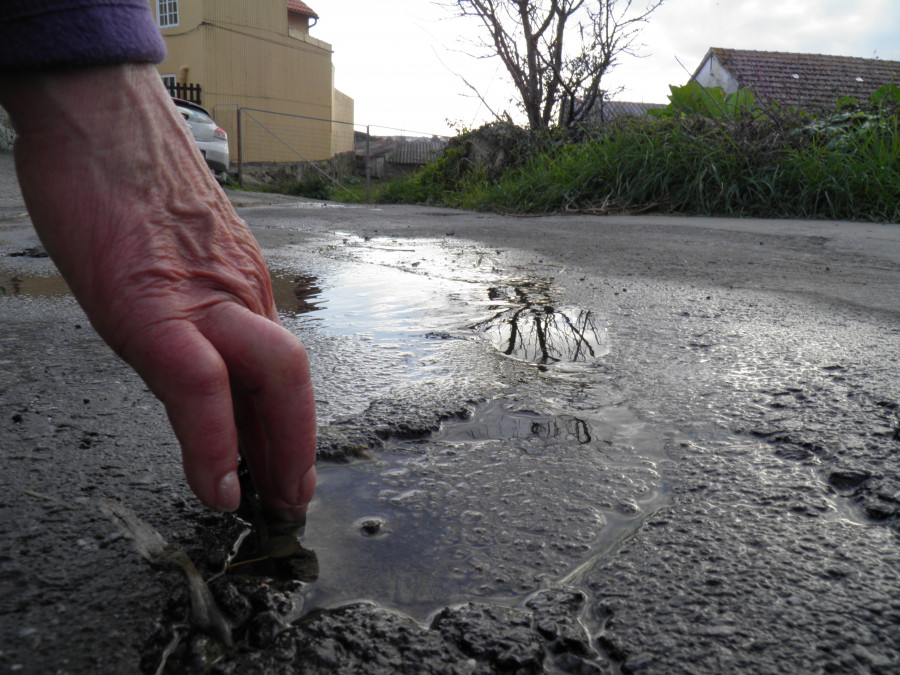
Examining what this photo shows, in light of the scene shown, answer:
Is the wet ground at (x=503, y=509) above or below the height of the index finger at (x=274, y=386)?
below

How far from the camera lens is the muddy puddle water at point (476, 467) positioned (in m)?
0.82

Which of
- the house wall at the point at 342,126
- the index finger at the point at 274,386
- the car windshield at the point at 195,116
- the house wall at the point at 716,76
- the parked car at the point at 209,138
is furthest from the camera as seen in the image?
the house wall at the point at 716,76

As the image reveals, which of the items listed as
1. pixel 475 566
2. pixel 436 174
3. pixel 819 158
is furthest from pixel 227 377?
pixel 436 174

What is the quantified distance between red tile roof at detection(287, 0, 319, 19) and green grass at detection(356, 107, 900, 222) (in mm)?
17675

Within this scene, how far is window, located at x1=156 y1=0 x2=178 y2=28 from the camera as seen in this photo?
58.5ft

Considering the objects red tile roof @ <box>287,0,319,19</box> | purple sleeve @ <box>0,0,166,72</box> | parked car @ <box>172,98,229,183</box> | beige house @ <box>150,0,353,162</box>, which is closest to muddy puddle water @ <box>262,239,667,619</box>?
purple sleeve @ <box>0,0,166,72</box>

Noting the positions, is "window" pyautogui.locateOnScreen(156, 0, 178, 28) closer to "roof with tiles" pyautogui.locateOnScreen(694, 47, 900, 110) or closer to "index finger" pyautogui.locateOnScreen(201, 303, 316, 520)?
"roof with tiles" pyautogui.locateOnScreen(694, 47, 900, 110)

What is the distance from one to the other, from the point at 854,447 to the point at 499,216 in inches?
228

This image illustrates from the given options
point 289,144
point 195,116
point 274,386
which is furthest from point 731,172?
point 289,144

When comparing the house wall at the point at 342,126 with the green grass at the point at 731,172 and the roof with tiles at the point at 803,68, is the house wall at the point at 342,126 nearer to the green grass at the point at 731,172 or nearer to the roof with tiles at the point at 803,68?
the roof with tiles at the point at 803,68

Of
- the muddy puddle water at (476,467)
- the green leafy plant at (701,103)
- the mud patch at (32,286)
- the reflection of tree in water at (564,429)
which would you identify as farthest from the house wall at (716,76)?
the reflection of tree in water at (564,429)

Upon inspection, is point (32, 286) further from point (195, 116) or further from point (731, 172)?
point (195, 116)

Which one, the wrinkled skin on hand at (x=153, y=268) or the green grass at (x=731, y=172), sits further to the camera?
the green grass at (x=731, y=172)

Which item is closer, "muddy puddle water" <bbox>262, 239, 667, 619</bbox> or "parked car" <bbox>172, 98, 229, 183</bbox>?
"muddy puddle water" <bbox>262, 239, 667, 619</bbox>
